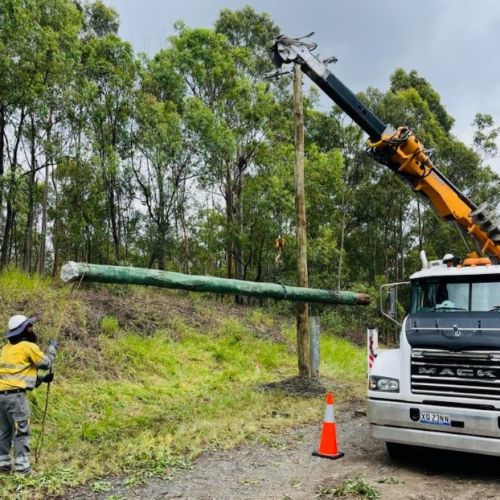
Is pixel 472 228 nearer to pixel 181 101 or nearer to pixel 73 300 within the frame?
pixel 73 300

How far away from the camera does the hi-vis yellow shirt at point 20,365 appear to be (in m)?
6.26

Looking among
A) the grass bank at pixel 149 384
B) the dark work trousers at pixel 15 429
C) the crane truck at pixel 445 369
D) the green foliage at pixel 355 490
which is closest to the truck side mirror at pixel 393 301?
the crane truck at pixel 445 369

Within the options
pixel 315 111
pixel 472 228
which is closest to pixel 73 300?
pixel 472 228

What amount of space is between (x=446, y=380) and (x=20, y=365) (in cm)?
497

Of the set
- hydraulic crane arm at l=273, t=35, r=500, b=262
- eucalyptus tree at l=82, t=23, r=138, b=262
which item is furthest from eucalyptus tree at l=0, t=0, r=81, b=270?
hydraulic crane arm at l=273, t=35, r=500, b=262

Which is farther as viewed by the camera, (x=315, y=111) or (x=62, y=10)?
(x=315, y=111)

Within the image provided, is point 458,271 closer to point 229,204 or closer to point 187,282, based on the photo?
point 187,282

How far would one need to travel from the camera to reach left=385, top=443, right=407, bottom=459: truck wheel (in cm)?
711

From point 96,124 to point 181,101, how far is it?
13.5 feet

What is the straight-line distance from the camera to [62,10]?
646 inches

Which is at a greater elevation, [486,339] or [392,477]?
[486,339]

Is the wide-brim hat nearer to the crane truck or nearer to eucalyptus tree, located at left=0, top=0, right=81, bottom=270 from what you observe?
the crane truck

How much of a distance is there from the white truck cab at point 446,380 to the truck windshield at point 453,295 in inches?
0.5

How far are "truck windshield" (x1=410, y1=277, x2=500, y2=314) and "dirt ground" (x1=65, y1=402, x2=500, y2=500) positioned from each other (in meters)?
2.00
